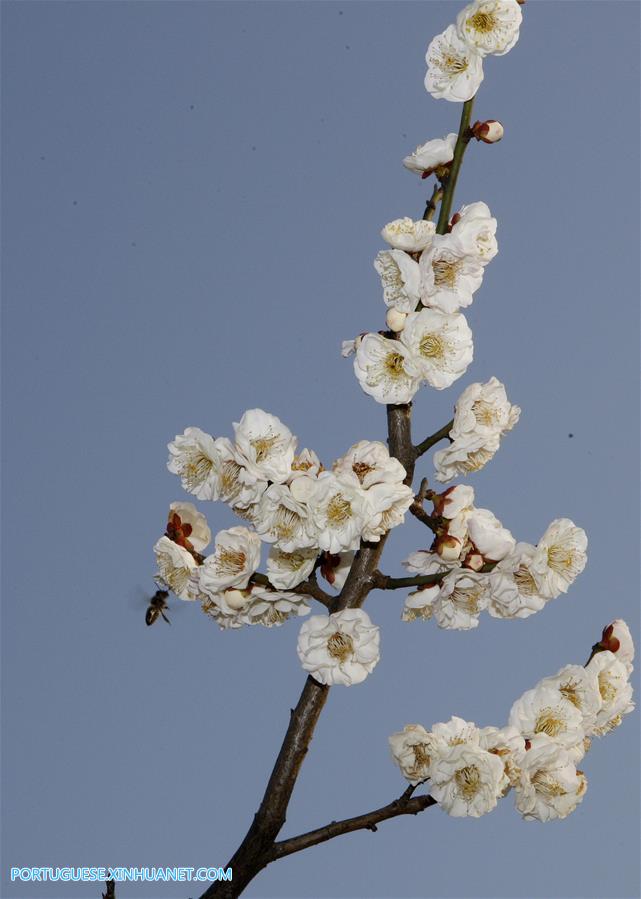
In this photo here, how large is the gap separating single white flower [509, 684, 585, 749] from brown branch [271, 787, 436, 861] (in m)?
0.19

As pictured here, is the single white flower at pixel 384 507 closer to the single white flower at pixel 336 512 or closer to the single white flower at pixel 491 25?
the single white flower at pixel 336 512

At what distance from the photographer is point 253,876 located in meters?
2.00

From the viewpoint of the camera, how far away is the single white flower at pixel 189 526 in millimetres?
2025

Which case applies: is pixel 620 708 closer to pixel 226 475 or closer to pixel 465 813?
pixel 465 813

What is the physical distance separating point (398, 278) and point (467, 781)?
794 mm

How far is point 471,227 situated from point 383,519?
18.7 inches

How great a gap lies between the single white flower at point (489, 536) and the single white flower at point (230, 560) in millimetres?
340

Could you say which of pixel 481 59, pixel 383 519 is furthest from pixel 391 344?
pixel 481 59

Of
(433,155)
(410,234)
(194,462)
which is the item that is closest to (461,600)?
(194,462)

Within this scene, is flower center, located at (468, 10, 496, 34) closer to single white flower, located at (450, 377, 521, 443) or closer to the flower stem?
the flower stem

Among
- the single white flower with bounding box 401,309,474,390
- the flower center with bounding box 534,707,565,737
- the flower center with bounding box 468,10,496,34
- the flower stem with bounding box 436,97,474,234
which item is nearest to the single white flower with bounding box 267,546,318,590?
the single white flower with bounding box 401,309,474,390

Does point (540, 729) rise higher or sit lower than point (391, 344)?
lower

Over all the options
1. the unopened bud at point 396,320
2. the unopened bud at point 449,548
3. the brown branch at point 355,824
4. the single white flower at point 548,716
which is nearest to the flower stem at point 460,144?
the unopened bud at point 396,320

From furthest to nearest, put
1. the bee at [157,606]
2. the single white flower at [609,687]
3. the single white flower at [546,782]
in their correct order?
1. the bee at [157,606]
2. the single white flower at [609,687]
3. the single white flower at [546,782]
